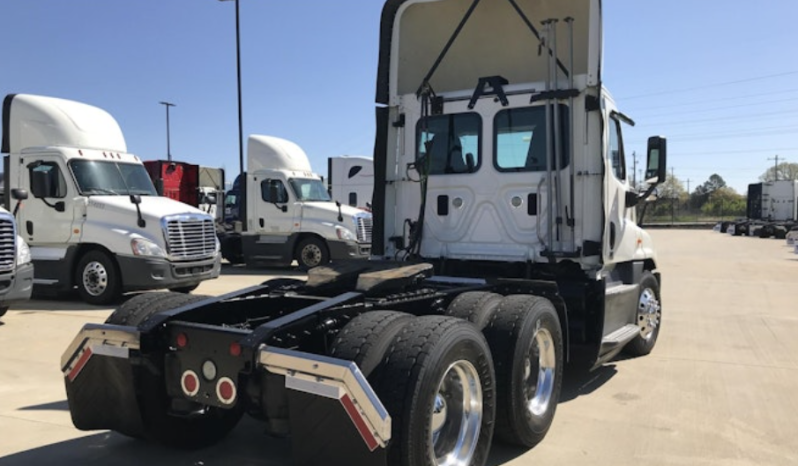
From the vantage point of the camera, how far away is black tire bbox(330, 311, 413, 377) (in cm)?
307

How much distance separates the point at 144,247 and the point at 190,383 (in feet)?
25.2

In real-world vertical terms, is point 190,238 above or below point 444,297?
above

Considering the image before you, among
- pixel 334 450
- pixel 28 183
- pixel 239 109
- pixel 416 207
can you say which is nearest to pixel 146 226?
pixel 28 183

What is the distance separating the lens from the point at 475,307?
4.24 m

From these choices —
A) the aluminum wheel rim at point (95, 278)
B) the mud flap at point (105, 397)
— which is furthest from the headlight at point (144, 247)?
the mud flap at point (105, 397)

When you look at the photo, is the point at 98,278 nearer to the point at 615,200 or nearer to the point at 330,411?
the point at 615,200

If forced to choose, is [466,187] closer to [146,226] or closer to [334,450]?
[334,450]

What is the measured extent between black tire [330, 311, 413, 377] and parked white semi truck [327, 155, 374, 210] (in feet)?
65.9

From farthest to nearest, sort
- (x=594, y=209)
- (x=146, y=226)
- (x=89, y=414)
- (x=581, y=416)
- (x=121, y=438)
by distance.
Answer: (x=146, y=226), (x=594, y=209), (x=581, y=416), (x=121, y=438), (x=89, y=414)

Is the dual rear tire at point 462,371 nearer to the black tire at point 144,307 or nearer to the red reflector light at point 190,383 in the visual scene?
the red reflector light at point 190,383

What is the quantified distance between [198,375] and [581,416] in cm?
308

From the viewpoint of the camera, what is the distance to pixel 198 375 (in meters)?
3.37

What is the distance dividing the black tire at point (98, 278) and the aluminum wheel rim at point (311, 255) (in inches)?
257

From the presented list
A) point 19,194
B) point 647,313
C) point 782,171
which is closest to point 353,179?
point 19,194
